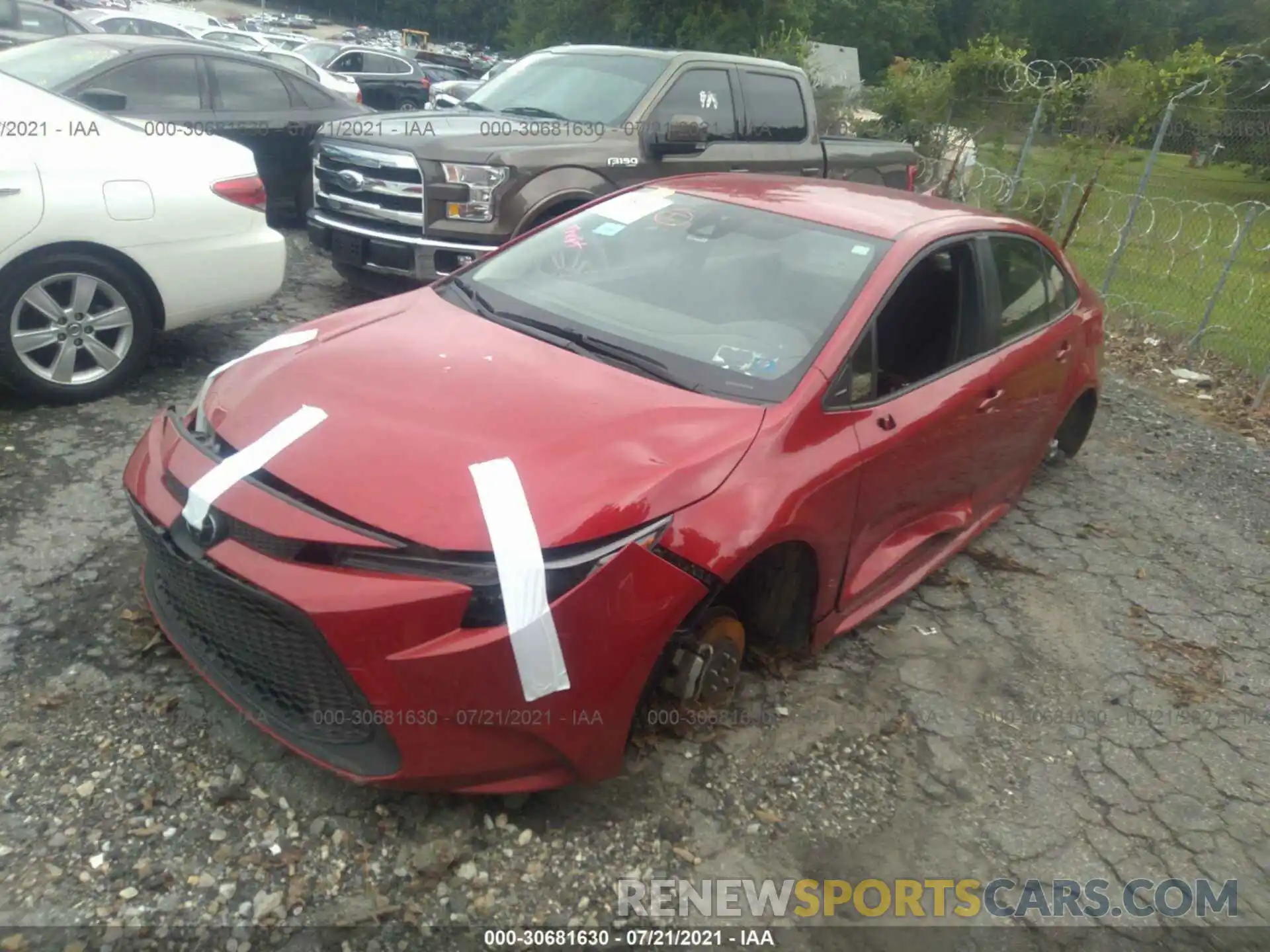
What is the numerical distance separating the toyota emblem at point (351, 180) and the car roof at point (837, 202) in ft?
9.03

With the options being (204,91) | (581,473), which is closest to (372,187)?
(204,91)

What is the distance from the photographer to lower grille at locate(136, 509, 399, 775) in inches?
90.4

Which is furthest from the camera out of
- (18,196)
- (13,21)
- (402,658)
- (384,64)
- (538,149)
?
(384,64)

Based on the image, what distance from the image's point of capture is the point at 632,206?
392 cm

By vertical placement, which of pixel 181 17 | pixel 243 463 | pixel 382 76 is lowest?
pixel 382 76

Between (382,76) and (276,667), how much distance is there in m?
20.3

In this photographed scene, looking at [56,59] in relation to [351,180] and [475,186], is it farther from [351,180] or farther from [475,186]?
[475,186]

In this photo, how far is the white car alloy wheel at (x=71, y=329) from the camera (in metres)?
4.26

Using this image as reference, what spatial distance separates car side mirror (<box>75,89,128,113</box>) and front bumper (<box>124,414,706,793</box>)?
479 cm

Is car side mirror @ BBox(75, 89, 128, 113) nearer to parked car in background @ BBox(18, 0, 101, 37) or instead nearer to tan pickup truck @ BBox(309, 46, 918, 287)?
tan pickup truck @ BBox(309, 46, 918, 287)

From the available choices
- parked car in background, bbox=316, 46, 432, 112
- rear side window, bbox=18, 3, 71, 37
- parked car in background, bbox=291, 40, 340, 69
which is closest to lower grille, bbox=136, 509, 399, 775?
rear side window, bbox=18, 3, 71, 37

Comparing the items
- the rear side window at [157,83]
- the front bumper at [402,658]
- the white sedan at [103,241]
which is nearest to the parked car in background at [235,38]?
the rear side window at [157,83]

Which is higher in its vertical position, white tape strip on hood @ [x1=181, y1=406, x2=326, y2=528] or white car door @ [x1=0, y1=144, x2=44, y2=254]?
white car door @ [x1=0, y1=144, x2=44, y2=254]

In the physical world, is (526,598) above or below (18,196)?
below
